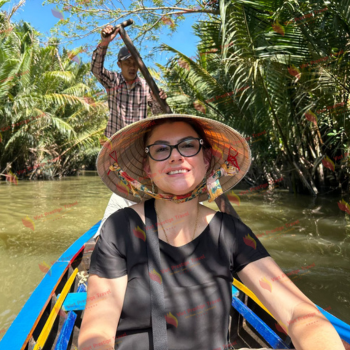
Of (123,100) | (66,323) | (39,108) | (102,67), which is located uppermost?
(39,108)

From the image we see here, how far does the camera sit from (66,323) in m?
1.93

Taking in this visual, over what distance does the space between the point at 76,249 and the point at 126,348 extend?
198 cm

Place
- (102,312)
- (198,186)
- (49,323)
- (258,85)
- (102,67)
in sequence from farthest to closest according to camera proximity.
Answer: (258,85), (102,67), (49,323), (198,186), (102,312)

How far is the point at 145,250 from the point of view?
1.22 metres

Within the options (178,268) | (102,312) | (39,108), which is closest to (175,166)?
(178,268)

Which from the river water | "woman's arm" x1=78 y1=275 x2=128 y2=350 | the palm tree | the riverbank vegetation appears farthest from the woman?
the palm tree

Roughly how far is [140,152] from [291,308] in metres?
1.02

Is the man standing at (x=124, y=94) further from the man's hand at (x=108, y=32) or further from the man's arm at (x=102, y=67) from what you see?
the man's hand at (x=108, y=32)

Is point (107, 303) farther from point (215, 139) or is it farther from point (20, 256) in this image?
point (20, 256)

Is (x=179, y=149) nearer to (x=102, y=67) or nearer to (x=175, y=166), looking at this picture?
(x=175, y=166)

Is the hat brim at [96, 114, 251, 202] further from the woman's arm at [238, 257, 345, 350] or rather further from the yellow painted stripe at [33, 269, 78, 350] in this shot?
the yellow painted stripe at [33, 269, 78, 350]

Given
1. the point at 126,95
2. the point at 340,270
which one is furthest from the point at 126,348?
the point at 340,270

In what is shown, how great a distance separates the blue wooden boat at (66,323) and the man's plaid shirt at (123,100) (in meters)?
1.44

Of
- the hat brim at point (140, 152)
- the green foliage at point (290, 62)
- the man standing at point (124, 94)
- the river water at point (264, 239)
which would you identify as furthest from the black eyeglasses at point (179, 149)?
the green foliage at point (290, 62)
